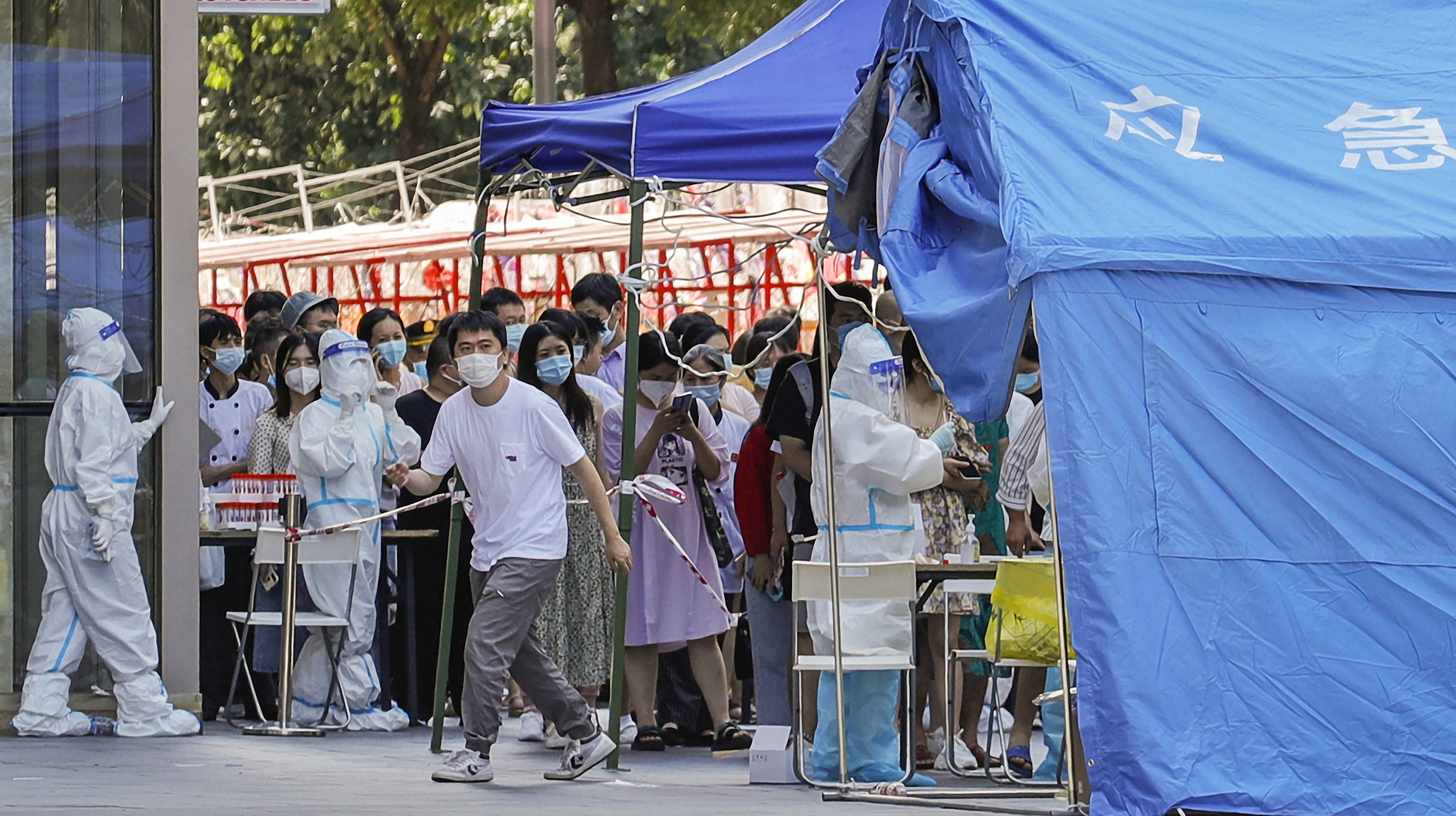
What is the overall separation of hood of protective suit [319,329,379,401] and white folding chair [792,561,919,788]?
3166 millimetres

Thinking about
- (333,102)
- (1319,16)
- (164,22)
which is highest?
(333,102)

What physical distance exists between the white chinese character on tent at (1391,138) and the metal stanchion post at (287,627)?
220 inches

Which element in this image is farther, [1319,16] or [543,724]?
[543,724]

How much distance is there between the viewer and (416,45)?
25.5 meters

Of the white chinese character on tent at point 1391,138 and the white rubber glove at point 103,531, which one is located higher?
the white chinese character on tent at point 1391,138

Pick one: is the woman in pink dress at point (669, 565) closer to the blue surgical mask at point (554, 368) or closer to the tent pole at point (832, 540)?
the blue surgical mask at point (554, 368)

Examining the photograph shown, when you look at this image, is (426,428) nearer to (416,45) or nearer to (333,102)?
(416,45)

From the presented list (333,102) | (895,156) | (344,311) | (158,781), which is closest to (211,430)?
(158,781)

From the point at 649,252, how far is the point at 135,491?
9342 millimetres

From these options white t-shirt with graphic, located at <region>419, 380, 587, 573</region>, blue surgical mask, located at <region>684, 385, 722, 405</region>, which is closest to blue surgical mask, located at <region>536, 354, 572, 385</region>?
blue surgical mask, located at <region>684, 385, 722, 405</region>

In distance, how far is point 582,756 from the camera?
356 inches

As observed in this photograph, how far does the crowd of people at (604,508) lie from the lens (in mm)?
8844

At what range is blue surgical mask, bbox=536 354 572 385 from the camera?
10.1 m

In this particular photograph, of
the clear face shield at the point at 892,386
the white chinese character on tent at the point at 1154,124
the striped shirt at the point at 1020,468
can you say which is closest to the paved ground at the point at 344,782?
the striped shirt at the point at 1020,468
